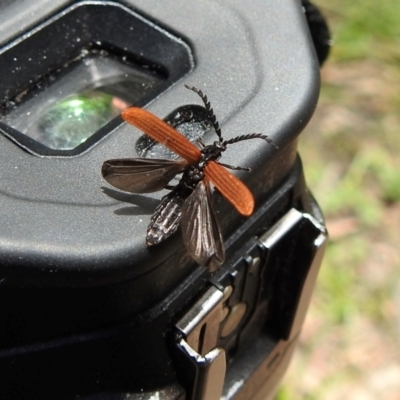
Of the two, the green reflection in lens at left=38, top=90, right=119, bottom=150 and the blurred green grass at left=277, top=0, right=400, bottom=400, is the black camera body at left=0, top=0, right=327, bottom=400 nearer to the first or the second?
the green reflection in lens at left=38, top=90, right=119, bottom=150

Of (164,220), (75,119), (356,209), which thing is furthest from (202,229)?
(356,209)

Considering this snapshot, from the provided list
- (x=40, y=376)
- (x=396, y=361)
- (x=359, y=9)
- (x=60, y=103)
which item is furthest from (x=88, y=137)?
(x=359, y=9)

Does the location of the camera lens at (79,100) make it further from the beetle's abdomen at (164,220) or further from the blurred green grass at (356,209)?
the blurred green grass at (356,209)

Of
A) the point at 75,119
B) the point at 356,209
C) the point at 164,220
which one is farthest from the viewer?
the point at 356,209

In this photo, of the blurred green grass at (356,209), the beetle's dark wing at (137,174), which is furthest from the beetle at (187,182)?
the blurred green grass at (356,209)

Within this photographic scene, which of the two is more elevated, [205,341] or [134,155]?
[134,155]

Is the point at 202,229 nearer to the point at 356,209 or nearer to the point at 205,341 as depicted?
the point at 205,341

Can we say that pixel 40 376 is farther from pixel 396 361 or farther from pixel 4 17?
pixel 396 361

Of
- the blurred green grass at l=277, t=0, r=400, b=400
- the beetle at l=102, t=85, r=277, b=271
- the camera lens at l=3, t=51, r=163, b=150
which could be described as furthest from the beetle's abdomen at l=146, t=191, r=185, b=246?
the blurred green grass at l=277, t=0, r=400, b=400
